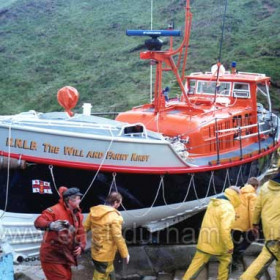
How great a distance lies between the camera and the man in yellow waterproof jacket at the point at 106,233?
5242 mm

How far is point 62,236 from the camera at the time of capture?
479cm

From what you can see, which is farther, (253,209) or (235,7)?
(235,7)

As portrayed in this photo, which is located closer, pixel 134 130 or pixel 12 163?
pixel 12 163

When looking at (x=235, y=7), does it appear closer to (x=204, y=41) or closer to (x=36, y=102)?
(x=204, y=41)

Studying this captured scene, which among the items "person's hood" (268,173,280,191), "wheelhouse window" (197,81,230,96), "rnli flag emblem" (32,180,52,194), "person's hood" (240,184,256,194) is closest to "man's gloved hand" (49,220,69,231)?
"rnli flag emblem" (32,180,52,194)

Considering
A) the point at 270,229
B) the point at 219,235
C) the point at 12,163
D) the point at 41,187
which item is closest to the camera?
the point at 270,229

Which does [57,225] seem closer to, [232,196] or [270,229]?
[232,196]

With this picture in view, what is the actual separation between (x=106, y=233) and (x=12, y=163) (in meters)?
1.48

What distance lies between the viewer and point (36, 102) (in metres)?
20.2

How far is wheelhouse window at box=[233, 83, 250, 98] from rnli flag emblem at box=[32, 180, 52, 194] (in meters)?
5.13

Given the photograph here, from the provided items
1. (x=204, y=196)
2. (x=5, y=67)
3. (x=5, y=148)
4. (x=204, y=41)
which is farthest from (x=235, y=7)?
(x=5, y=148)

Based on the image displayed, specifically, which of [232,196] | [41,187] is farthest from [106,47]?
[232,196]

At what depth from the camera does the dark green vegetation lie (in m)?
20.0

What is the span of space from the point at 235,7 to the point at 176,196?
22722mm
